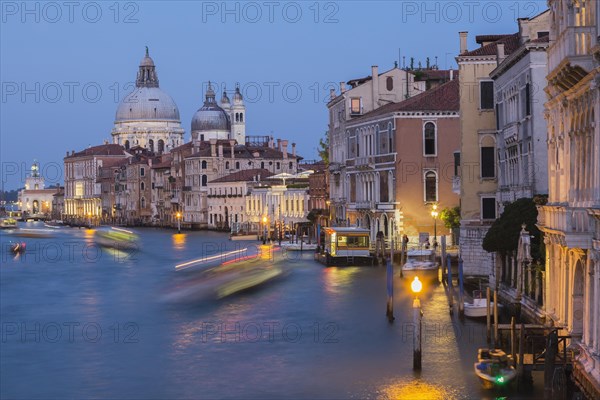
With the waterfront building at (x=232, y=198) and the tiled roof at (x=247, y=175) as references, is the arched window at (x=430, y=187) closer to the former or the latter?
the waterfront building at (x=232, y=198)

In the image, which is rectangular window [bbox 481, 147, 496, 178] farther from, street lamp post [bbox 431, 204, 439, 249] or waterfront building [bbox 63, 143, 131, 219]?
waterfront building [bbox 63, 143, 131, 219]

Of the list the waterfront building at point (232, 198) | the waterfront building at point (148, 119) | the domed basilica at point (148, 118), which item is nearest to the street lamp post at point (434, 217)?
the waterfront building at point (232, 198)

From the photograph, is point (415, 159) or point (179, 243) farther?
point (179, 243)

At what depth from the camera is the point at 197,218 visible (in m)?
88.7

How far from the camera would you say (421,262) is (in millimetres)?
31469

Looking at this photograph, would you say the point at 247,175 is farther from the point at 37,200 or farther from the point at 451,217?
the point at 37,200

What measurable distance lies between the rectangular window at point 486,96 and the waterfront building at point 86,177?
300 feet

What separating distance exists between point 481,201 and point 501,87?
2.90 metres

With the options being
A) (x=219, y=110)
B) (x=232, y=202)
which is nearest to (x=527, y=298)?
(x=232, y=202)

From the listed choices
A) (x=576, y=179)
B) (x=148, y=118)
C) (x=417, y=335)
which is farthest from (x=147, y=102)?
(x=576, y=179)

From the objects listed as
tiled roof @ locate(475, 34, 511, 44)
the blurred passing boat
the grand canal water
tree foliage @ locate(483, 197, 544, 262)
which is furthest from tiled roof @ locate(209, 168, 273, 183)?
tree foliage @ locate(483, 197, 544, 262)

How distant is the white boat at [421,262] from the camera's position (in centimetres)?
3108

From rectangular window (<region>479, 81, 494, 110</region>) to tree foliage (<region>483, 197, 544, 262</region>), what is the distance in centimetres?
553

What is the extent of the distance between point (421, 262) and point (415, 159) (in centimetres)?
845
